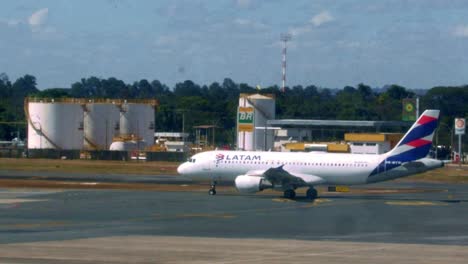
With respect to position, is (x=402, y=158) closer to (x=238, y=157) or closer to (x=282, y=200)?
(x=282, y=200)

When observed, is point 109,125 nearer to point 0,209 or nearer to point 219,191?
point 219,191

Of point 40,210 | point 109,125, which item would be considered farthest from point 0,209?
point 109,125

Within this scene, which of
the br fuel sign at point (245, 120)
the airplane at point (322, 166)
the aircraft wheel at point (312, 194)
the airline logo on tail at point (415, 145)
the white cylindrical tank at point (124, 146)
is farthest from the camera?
the white cylindrical tank at point (124, 146)

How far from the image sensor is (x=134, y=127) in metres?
112

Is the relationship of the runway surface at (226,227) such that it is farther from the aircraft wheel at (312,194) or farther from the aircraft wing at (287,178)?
the aircraft wing at (287,178)

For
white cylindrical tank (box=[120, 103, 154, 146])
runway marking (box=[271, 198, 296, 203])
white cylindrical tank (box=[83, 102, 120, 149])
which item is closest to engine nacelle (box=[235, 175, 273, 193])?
runway marking (box=[271, 198, 296, 203])

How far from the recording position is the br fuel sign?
91.2m

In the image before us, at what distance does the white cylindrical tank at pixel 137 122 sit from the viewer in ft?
368

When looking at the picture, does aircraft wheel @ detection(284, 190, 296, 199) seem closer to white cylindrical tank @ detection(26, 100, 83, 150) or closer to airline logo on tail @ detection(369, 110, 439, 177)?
airline logo on tail @ detection(369, 110, 439, 177)

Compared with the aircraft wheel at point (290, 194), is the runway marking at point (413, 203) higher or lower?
lower

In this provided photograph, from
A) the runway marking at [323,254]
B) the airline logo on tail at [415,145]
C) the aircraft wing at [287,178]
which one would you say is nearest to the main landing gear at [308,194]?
the aircraft wing at [287,178]

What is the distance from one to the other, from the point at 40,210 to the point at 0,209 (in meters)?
1.91

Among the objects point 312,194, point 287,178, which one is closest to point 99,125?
point 287,178

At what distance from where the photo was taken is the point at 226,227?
33344 mm
